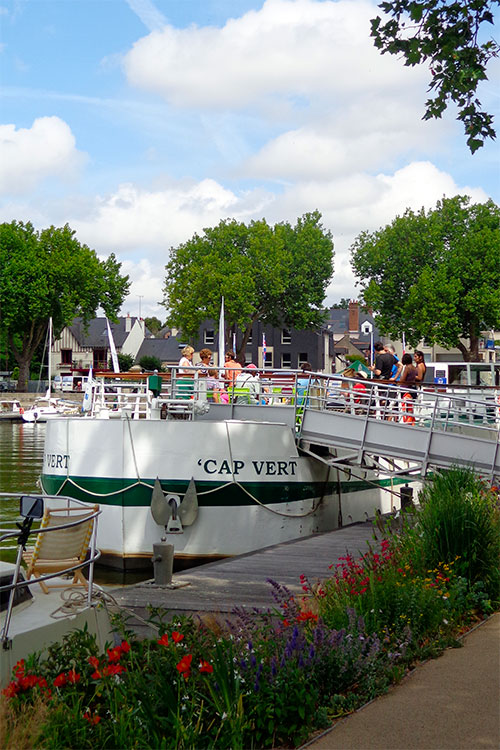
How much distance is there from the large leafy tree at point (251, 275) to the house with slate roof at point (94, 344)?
35577 mm

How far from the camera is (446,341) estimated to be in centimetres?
7262

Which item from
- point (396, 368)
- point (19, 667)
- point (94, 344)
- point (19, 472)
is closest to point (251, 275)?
point (94, 344)

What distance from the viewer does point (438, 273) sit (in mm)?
72875

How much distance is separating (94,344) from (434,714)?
127 metres

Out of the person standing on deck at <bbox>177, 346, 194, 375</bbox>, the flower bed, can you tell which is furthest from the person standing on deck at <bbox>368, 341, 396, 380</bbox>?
the flower bed

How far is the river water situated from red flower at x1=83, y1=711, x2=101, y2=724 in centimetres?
407

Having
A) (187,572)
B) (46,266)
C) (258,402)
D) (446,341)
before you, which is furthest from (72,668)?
(46,266)

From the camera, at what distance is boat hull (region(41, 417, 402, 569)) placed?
50.7ft

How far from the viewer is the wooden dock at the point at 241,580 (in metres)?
9.97

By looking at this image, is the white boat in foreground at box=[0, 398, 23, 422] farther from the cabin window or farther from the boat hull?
the boat hull

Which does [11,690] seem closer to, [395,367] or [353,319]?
[395,367]

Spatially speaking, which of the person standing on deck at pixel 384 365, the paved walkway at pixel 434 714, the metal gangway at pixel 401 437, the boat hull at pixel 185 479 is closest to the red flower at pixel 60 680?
the paved walkway at pixel 434 714

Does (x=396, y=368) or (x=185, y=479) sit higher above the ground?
(x=396, y=368)

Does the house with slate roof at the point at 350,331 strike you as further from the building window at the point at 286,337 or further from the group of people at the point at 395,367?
the group of people at the point at 395,367
